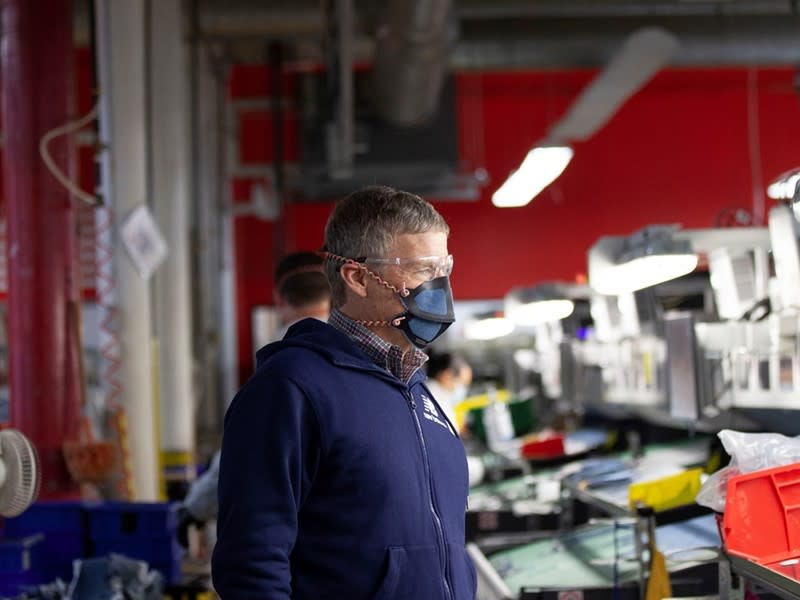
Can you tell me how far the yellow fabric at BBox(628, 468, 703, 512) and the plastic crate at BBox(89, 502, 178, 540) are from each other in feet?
6.36

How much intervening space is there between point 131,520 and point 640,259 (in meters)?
2.38

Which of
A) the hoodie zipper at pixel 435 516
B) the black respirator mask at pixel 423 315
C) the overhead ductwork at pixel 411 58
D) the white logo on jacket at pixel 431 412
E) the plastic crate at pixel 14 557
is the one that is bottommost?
the plastic crate at pixel 14 557

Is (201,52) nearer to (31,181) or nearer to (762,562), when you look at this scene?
(31,181)

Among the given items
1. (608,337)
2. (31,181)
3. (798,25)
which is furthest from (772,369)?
(798,25)

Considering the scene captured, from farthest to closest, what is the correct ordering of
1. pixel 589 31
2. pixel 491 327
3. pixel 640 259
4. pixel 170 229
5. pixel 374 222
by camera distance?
pixel 589 31 → pixel 491 327 → pixel 170 229 → pixel 640 259 → pixel 374 222

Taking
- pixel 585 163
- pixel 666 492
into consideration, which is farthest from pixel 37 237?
pixel 585 163

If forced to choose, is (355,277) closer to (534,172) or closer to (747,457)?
(747,457)

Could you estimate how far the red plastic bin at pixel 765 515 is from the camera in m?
2.57

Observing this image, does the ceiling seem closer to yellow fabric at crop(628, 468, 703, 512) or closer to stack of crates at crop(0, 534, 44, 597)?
stack of crates at crop(0, 534, 44, 597)

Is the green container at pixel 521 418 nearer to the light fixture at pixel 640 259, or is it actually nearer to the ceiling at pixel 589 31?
the ceiling at pixel 589 31

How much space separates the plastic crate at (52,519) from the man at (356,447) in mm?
2755

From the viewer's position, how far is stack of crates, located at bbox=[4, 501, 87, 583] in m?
4.36

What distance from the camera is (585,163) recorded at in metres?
12.6

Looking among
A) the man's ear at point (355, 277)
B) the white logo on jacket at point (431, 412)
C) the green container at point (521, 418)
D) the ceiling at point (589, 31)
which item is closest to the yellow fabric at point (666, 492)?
the white logo on jacket at point (431, 412)
